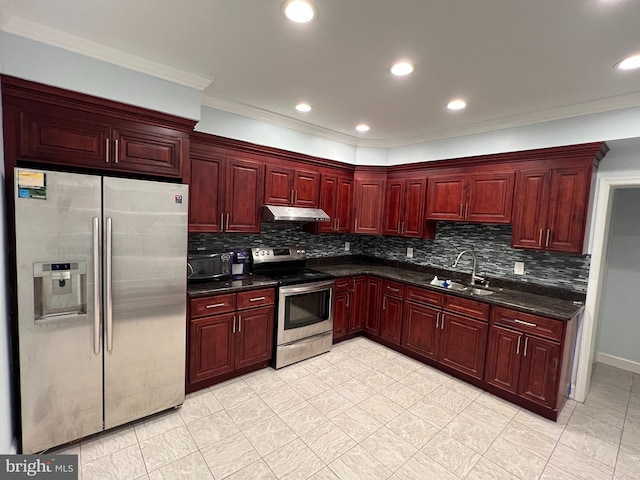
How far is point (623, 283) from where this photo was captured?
350 cm

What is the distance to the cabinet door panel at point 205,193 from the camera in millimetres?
2807

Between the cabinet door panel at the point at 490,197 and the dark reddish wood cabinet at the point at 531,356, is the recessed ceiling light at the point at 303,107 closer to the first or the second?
the cabinet door panel at the point at 490,197

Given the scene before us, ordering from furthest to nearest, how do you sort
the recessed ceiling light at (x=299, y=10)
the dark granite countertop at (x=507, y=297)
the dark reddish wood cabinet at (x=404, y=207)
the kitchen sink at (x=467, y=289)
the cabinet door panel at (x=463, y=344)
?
the dark reddish wood cabinet at (x=404, y=207) < the kitchen sink at (x=467, y=289) < the cabinet door panel at (x=463, y=344) < the dark granite countertop at (x=507, y=297) < the recessed ceiling light at (x=299, y=10)

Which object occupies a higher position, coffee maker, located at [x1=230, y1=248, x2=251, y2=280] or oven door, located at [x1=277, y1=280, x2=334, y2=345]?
coffee maker, located at [x1=230, y1=248, x2=251, y2=280]

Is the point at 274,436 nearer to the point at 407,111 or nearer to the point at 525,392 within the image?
the point at 525,392

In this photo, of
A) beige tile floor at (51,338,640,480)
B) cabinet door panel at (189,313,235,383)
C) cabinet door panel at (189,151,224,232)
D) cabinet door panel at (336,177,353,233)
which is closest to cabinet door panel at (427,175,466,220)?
cabinet door panel at (336,177,353,233)

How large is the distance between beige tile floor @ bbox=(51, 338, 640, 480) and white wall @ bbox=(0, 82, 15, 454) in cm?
42

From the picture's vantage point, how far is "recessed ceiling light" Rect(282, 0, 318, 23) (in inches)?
58.2

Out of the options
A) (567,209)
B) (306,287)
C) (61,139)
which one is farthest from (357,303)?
(61,139)

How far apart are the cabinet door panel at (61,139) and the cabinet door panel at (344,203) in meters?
2.60

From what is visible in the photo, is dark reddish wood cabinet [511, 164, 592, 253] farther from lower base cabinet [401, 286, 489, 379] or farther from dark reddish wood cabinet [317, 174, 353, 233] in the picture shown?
dark reddish wood cabinet [317, 174, 353, 233]

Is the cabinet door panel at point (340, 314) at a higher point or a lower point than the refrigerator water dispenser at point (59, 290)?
lower

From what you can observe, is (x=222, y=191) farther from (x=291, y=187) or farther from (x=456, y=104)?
(x=456, y=104)

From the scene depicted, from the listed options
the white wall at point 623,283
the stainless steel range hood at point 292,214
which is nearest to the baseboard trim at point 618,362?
the white wall at point 623,283
